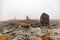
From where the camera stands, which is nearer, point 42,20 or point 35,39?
point 35,39

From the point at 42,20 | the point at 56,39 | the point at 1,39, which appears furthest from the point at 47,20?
the point at 1,39

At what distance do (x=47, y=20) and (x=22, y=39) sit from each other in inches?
1278

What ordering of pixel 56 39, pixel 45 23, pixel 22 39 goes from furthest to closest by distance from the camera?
pixel 45 23
pixel 56 39
pixel 22 39

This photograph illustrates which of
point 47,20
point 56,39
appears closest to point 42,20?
point 47,20

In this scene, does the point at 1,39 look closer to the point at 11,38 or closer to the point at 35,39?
the point at 11,38

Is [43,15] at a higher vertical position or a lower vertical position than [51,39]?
higher

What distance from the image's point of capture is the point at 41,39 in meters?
31.0

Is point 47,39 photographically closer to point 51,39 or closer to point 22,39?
point 51,39

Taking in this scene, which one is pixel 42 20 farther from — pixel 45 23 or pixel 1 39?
pixel 1 39

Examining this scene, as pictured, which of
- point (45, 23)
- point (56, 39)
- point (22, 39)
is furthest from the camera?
point (45, 23)

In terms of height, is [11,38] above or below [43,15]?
below

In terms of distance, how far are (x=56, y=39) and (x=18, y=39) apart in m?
7.86

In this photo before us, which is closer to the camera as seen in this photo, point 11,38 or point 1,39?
point 1,39

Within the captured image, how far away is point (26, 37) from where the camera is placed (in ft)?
101
